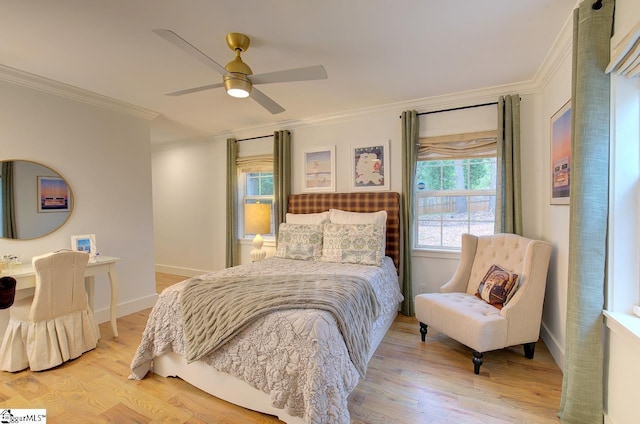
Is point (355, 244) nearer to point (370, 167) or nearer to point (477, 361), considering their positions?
point (370, 167)

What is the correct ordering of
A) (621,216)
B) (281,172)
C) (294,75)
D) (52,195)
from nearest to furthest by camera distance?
(621,216) < (294,75) < (52,195) < (281,172)

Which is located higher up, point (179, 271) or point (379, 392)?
point (179, 271)

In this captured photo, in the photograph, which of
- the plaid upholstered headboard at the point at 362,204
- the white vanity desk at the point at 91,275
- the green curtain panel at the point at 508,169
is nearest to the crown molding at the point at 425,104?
the green curtain panel at the point at 508,169

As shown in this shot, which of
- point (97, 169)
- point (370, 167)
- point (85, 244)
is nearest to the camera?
point (85, 244)

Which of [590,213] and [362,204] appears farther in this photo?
[362,204]

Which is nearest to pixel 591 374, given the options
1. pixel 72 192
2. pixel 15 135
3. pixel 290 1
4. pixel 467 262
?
pixel 467 262

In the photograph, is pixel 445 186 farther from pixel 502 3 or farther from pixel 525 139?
pixel 502 3

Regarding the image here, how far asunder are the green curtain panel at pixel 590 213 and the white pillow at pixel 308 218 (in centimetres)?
239

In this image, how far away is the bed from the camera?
151cm

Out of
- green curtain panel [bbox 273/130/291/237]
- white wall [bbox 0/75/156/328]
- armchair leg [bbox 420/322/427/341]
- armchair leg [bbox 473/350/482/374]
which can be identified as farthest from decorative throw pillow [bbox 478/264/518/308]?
white wall [bbox 0/75/156/328]

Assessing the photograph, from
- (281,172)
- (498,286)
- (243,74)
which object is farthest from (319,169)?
(498,286)

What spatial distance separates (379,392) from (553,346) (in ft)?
5.26

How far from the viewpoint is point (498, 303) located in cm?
238

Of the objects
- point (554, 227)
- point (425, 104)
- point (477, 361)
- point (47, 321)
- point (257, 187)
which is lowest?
point (477, 361)
